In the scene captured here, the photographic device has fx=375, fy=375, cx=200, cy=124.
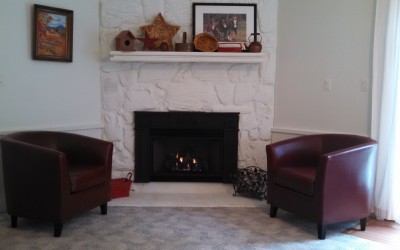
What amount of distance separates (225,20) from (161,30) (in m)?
0.69

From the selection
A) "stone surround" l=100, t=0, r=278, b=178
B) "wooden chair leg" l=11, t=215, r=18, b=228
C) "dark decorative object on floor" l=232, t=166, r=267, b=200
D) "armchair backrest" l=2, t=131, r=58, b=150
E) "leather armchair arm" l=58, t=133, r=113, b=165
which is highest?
"stone surround" l=100, t=0, r=278, b=178

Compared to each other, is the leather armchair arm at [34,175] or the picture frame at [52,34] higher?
the picture frame at [52,34]

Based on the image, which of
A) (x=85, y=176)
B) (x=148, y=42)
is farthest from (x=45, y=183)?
(x=148, y=42)

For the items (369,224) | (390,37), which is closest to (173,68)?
(390,37)

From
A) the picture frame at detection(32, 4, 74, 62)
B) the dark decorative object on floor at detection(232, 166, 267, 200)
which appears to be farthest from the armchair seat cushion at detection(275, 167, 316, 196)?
the picture frame at detection(32, 4, 74, 62)

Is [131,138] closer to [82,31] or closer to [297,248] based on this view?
[82,31]

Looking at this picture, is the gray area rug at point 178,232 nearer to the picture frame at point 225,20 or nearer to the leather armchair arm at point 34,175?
the leather armchair arm at point 34,175

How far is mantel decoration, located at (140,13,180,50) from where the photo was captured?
3.92 meters

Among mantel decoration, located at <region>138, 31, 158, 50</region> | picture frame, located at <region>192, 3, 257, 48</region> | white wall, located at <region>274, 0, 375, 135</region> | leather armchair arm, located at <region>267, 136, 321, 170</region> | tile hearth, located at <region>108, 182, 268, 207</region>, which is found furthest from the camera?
picture frame, located at <region>192, 3, 257, 48</region>

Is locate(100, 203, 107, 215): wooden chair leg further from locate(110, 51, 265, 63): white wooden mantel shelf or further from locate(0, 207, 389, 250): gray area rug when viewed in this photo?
locate(110, 51, 265, 63): white wooden mantel shelf

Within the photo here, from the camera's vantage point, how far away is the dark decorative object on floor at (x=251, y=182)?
147 inches

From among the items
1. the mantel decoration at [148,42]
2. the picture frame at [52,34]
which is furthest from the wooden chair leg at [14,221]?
the mantel decoration at [148,42]

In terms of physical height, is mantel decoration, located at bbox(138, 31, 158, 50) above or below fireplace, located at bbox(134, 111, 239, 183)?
above

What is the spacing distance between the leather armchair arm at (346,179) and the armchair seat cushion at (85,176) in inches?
68.1
